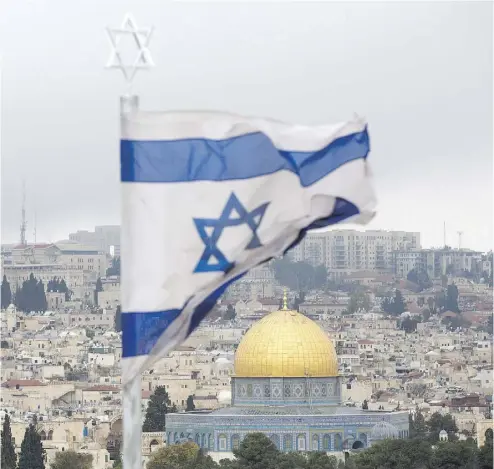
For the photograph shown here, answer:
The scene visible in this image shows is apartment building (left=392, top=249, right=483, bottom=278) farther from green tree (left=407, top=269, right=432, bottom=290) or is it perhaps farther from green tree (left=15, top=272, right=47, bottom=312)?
green tree (left=15, top=272, right=47, bottom=312)

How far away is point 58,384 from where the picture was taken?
110 meters

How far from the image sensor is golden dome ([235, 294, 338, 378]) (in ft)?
230

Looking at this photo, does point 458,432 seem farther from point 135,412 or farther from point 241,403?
point 135,412

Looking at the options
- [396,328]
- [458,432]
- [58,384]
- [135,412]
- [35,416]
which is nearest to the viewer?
[135,412]

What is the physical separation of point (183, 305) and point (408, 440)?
5020 cm

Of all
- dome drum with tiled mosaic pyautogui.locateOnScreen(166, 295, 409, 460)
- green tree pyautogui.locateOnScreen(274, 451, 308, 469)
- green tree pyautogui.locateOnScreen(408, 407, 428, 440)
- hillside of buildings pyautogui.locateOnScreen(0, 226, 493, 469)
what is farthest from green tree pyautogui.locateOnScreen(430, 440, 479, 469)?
green tree pyautogui.locateOnScreen(408, 407, 428, 440)

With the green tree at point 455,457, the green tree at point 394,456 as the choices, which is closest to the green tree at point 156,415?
the green tree at point 394,456

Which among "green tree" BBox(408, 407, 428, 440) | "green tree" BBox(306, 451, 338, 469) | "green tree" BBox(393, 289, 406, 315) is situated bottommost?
"green tree" BBox(306, 451, 338, 469)

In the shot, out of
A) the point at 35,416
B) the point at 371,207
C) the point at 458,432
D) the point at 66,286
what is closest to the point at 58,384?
the point at 35,416

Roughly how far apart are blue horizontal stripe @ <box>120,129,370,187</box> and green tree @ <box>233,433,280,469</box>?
45668 mm

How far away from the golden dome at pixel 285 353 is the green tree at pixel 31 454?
4.82 m

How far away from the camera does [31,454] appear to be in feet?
226

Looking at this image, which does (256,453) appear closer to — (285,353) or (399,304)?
(285,353)

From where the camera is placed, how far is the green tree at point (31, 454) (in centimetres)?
6812
